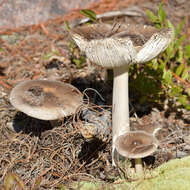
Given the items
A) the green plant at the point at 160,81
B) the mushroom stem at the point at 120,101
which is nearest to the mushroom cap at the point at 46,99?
the mushroom stem at the point at 120,101

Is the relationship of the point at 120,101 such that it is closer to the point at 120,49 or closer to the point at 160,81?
the point at 120,49

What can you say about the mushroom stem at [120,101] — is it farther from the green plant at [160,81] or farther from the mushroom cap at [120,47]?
the green plant at [160,81]

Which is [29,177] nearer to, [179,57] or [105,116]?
[105,116]

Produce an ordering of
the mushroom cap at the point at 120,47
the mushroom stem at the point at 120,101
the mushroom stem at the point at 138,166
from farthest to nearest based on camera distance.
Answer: the mushroom stem at the point at 120,101 → the mushroom stem at the point at 138,166 → the mushroom cap at the point at 120,47

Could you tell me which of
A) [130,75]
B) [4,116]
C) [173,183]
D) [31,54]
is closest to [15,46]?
[31,54]

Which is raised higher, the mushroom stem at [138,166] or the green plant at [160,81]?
the green plant at [160,81]

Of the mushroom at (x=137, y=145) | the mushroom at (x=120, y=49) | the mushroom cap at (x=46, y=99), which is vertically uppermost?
the mushroom at (x=120, y=49)

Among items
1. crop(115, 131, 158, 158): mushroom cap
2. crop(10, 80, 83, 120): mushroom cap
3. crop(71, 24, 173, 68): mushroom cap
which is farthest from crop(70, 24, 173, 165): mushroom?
crop(10, 80, 83, 120): mushroom cap
